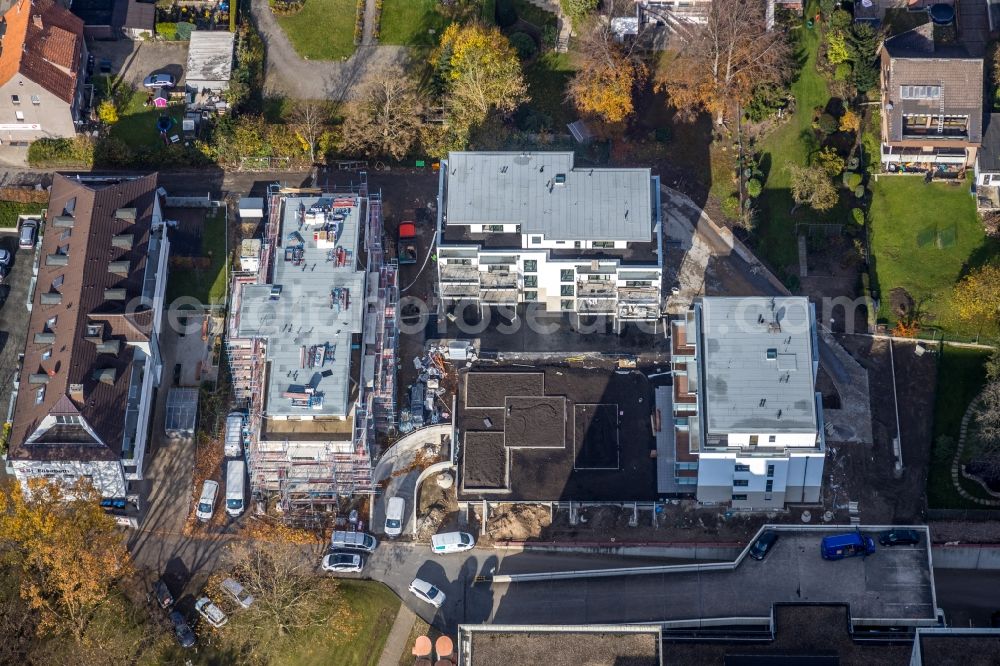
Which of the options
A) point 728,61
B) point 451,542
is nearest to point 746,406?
point 451,542

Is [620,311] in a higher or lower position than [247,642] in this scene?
higher

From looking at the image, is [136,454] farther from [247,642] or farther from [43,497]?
[247,642]

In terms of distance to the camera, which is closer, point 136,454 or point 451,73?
point 136,454

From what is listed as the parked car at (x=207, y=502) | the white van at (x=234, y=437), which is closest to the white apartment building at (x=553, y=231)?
the white van at (x=234, y=437)

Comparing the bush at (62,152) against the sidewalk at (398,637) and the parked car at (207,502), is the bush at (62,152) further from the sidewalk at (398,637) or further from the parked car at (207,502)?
the sidewalk at (398,637)

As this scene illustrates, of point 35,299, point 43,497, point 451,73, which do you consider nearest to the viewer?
point 43,497

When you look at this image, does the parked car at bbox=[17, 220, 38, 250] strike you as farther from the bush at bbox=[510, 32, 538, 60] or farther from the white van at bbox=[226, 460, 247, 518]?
the bush at bbox=[510, 32, 538, 60]

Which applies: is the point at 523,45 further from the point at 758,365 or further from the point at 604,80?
the point at 758,365

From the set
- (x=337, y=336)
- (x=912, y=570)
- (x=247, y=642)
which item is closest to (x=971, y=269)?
(x=912, y=570)
